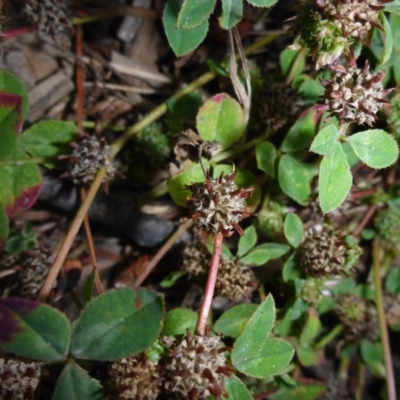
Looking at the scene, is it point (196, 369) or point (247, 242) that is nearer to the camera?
point (196, 369)

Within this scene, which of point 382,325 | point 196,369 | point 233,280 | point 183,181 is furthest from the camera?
point 382,325

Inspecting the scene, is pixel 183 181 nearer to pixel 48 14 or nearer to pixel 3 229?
pixel 3 229

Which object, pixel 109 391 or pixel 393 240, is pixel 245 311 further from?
pixel 393 240

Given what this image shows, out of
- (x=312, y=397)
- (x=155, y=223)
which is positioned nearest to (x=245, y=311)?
(x=155, y=223)

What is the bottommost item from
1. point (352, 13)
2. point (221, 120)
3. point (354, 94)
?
point (221, 120)

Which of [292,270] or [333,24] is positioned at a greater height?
[333,24]

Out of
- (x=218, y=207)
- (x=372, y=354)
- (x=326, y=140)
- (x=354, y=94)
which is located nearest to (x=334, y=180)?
(x=326, y=140)

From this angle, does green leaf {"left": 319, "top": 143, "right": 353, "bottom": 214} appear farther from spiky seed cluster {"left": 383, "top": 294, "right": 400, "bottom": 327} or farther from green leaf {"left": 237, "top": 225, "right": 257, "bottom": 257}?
spiky seed cluster {"left": 383, "top": 294, "right": 400, "bottom": 327}
